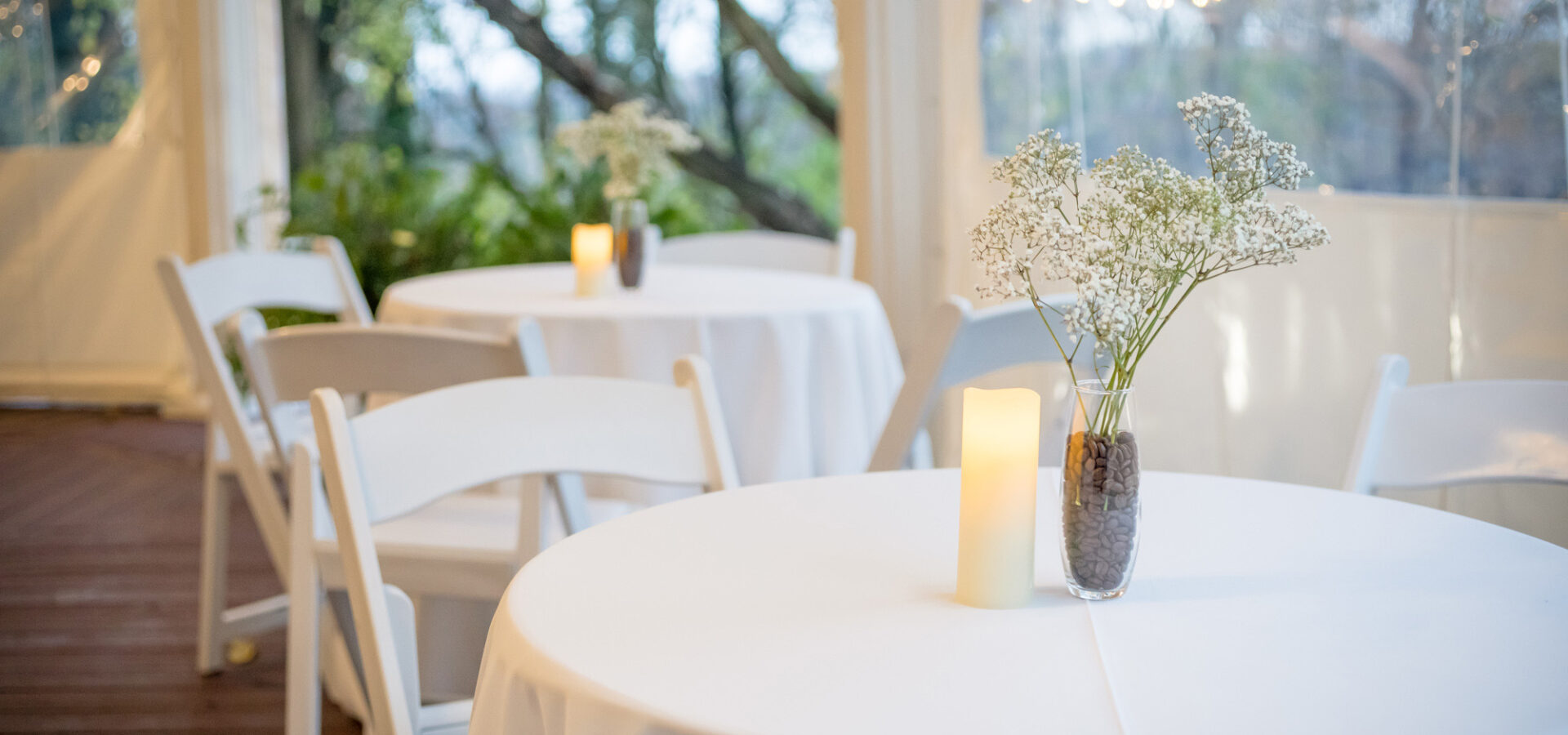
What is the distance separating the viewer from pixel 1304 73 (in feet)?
8.00

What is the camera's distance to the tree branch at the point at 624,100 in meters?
6.02

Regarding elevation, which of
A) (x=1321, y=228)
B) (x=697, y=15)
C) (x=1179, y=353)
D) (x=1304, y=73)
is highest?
(x=697, y=15)

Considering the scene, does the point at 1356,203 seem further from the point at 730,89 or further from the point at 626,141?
the point at 730,89

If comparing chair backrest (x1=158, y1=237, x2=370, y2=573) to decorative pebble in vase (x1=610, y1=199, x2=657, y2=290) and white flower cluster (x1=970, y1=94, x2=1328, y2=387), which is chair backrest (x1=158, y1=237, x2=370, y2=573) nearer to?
decorative pebble in vase (x1=610, y1=199, x2=657, y2=290)

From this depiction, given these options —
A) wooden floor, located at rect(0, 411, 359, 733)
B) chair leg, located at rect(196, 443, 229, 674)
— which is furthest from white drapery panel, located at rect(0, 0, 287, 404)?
chair leg, located at rect(196, 443, 229, 674)

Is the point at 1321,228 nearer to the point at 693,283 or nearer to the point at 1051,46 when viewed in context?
the point at 693,283

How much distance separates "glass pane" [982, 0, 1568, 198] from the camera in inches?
77.2

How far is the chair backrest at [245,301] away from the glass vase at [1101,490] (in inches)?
68.4

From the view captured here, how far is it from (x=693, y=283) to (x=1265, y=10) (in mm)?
1363

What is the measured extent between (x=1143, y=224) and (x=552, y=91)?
19.5 ft

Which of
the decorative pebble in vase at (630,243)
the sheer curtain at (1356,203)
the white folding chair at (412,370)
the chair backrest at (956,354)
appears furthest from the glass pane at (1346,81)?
the white folding chair at (412,370)

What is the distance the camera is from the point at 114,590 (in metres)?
3.38

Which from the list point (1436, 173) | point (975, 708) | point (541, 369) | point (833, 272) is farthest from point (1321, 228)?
point (833, 272)

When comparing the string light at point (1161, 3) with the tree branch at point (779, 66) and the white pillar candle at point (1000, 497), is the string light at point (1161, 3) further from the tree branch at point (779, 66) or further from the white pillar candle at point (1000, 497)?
the tree branch at point (779, 66)
